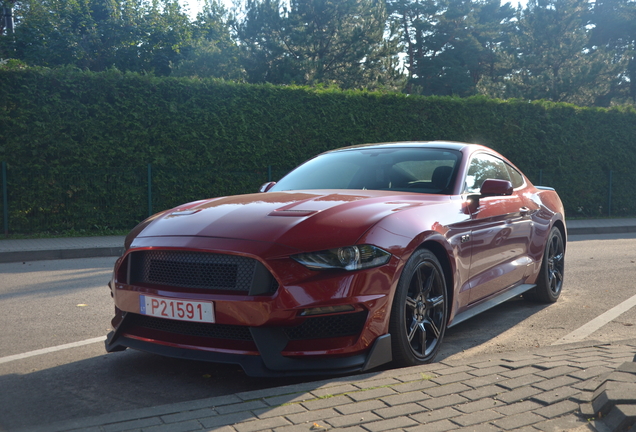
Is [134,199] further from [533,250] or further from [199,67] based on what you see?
[199,67]

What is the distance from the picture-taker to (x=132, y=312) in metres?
3.83

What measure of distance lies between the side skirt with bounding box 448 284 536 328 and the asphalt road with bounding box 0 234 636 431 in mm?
235

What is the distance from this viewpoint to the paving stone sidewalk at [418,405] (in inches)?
109

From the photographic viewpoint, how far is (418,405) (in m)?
2.99

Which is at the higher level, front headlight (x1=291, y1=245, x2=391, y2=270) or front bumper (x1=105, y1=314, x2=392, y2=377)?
front headlight (x1=291, y1=245, x2=391, y2=270)

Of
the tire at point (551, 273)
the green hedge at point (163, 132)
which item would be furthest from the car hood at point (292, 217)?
the green hedge at point (163, 132)

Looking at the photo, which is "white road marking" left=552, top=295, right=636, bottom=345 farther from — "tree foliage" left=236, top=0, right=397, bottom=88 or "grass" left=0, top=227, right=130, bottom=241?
"tree foliage" left=236, top=0, right=397, bottom=88

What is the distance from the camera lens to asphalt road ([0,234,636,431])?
3.55m

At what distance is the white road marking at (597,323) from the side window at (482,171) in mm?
1374

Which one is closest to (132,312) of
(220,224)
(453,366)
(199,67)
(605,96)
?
(220,224)

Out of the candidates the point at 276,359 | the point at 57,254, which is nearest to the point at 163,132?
the point at 57,254

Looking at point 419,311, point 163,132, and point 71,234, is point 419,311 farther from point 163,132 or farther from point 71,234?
point 163,132

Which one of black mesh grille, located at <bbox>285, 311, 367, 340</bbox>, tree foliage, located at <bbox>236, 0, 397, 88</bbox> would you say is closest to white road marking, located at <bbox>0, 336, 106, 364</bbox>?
black mesh grille, located at <bbox>285, 311, 367, 340</bbox>

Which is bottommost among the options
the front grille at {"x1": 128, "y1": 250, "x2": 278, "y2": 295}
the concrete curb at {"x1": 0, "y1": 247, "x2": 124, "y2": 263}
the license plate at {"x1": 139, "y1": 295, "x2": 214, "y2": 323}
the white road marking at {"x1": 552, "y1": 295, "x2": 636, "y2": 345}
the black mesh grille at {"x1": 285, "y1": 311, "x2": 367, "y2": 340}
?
the concrete curb at {"x1": 0, "y1": 247, "x2": 124, "y2": 263}
